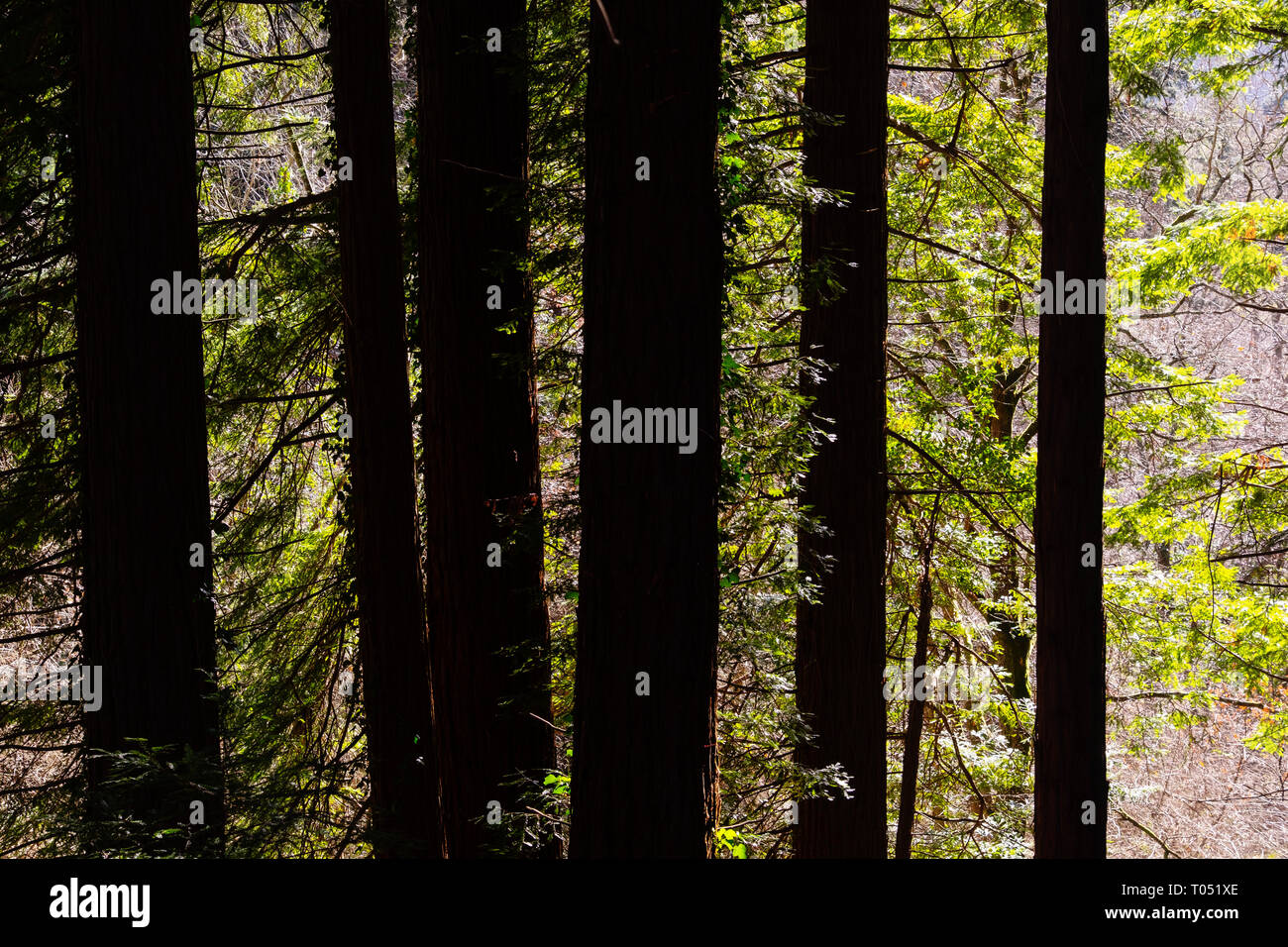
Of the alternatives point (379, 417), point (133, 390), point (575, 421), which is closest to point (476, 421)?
point (379, 417)

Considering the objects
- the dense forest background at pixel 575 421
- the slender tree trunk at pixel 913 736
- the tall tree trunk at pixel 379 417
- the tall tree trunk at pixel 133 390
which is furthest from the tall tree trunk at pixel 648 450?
the slender tree trunk at pixel 913 736

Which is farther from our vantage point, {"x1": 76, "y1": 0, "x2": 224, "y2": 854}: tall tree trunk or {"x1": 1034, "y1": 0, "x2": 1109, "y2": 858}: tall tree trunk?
{"x1": 1034, "y1": 0, "x2": 1109, "y2": 858}: tall tree trunk

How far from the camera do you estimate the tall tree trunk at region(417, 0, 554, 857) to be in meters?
6.66

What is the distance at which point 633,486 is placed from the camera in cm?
418

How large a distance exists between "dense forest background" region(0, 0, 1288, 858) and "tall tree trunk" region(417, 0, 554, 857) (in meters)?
0.03

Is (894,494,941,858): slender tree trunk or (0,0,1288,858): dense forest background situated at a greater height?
(0,0,1288,858): dense forest background

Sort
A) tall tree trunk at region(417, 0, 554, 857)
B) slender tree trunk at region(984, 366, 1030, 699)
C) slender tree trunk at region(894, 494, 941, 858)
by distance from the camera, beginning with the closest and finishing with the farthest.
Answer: tall tree trunk at region(417, 0, 554, 857) → slender tree trunk at region(894, 494, 941, 858) → slender tree trunk at region(984, 366, 1030, 699)

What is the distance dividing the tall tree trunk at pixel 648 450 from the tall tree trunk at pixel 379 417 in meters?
3.31

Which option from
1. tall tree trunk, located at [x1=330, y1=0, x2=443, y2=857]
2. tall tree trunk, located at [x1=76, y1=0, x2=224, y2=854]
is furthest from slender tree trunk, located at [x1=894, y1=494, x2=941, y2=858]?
tall tree trunk, located at [x1=76, y1=0, x2=224, y2=854]

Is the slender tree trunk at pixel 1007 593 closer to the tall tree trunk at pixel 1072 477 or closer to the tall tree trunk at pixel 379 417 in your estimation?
the tall tree trunk at pixel 1072 477

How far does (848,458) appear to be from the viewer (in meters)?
7.56

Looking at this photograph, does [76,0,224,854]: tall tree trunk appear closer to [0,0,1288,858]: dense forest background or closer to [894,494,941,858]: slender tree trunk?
[0,0,1288,858]: dense forest background
